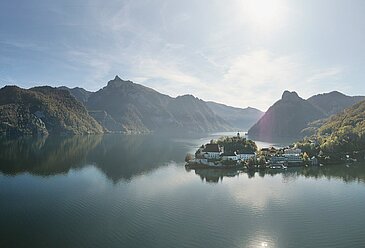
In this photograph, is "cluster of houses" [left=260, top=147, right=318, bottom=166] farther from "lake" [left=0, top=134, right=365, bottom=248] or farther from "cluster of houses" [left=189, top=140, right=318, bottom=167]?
"lake" [left=0, top=134, right=365, bottom=248]

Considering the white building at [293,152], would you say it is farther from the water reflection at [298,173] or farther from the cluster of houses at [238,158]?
the water reflection at [298,173]

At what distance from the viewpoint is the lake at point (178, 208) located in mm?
30703

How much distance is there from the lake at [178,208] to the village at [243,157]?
17.3ft

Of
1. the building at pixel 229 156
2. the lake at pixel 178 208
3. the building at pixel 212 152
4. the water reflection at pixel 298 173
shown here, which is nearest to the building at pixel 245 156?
the building at pixel 229 156

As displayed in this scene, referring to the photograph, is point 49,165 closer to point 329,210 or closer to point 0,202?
point 0,202

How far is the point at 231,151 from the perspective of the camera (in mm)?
80562

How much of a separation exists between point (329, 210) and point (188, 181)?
82.6 ft

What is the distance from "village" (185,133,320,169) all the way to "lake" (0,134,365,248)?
529 cm

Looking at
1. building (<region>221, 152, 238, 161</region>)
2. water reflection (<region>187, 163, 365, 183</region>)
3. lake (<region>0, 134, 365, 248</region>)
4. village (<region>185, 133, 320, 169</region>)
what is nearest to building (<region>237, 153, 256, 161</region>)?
village (<region>185, 133, 320, 169</region>)

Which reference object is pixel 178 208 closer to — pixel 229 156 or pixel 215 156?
pixel 229 156

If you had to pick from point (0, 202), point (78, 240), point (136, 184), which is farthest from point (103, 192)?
point (78, 240)

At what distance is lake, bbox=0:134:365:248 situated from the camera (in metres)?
30.7

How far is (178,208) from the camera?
4025cm

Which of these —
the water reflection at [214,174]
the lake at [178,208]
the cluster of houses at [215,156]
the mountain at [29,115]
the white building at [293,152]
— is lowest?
the lake at [178,208]
